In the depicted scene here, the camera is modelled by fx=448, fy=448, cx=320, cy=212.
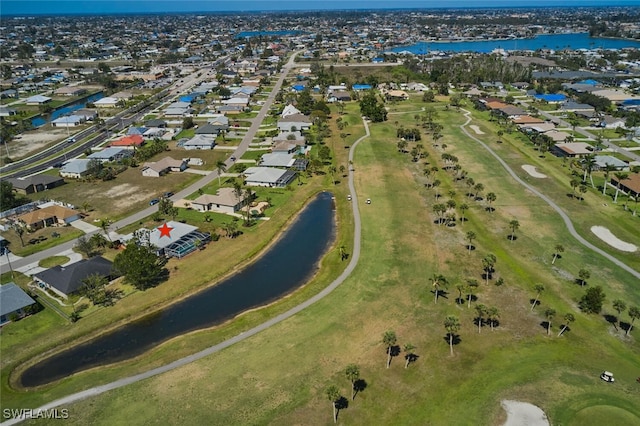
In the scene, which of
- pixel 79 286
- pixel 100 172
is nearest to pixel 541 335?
pixel 79 286

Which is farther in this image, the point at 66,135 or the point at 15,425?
the point at 66,135

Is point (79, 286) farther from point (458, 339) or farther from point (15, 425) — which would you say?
point (458, 339)

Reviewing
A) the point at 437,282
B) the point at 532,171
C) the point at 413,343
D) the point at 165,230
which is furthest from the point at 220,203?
the point at 532,171

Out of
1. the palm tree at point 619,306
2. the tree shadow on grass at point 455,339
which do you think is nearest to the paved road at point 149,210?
the tree shadow on grass at point 455,339

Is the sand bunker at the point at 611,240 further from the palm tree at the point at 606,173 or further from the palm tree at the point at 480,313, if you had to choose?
the palm tree at the point at 480,313

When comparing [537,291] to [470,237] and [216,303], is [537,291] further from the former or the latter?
[216,303]

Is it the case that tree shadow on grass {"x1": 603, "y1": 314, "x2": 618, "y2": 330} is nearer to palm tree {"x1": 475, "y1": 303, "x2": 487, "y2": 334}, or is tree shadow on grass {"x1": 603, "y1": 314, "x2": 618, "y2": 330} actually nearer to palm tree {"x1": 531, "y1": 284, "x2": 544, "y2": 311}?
palm tree {"x1": 531, "y1": 284, "x2": 544, "y2": 311}
